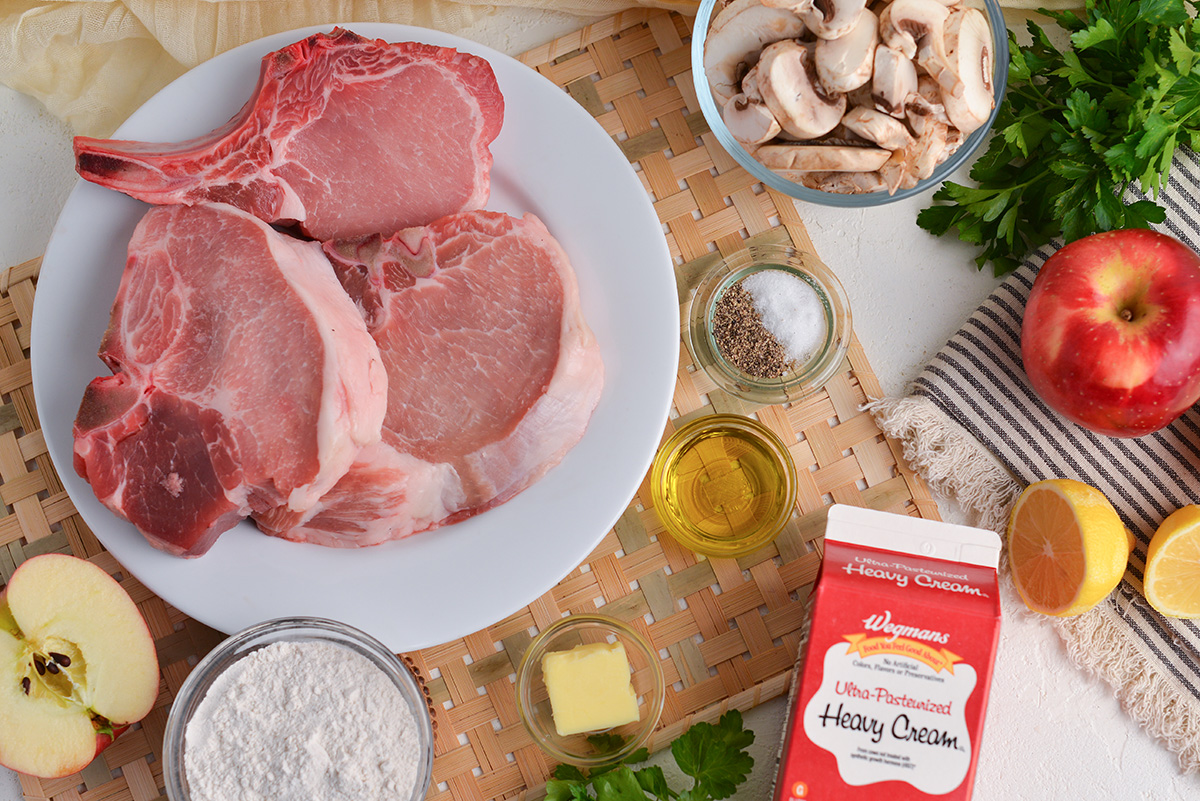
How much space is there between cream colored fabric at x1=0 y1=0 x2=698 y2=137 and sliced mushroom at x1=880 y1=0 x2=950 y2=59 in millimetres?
366

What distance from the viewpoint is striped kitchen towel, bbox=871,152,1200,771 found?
1.53m

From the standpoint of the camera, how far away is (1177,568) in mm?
1468

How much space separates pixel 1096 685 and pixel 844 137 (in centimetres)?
107

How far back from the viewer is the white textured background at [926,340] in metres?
1.54

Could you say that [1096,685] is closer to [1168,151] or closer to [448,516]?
[1168,151]

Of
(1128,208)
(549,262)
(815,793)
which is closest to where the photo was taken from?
(815,793)

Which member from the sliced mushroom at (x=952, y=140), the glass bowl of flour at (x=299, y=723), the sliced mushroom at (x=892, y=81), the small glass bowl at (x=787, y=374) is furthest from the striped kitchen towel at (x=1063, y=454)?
the glass bowl of flour at (x=299, y=723)

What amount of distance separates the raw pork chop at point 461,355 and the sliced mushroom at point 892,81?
55 cm

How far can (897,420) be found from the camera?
1.53 m

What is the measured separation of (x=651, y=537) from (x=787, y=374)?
0.38 m

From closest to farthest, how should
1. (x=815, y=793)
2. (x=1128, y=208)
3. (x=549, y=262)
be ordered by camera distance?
(x=815, y=793)
(x=549, y=262)
(x=1128, y=208)

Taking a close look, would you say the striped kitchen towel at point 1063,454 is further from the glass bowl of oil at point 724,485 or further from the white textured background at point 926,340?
the glass bowl of oil at point 724,485

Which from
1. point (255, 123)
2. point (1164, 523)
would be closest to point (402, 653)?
point (255, 123)

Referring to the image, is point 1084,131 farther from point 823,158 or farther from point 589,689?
point 589,689
